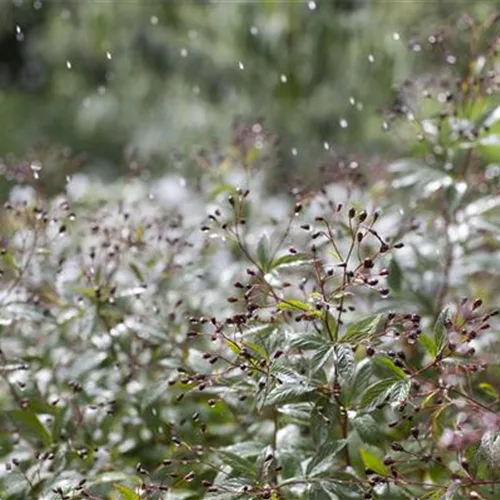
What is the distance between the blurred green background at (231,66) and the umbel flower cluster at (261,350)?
51 centimetres

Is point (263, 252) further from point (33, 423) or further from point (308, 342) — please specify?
point (33, 423)

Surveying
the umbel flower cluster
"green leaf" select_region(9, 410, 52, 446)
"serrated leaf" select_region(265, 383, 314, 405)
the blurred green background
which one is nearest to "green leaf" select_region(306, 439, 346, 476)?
the umbel flower cluster

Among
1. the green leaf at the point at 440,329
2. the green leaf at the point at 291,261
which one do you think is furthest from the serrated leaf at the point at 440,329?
the green leaf at the point at 291,261

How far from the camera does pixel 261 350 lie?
4.09 feet

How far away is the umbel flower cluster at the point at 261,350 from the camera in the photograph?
1.22m

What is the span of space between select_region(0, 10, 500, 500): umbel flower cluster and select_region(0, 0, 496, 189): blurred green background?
0.51 metres

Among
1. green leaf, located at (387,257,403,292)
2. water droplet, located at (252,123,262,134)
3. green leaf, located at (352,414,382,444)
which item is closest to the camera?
green leaf, located at (352,414,382,444)

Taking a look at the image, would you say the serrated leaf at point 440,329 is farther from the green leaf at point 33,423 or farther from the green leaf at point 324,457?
the green leaf at point 33,423

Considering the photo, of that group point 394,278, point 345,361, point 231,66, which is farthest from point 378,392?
point 231,66

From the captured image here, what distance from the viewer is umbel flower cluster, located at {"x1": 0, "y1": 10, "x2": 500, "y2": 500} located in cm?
122

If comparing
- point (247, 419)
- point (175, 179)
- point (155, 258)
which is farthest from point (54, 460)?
point (175, 179)

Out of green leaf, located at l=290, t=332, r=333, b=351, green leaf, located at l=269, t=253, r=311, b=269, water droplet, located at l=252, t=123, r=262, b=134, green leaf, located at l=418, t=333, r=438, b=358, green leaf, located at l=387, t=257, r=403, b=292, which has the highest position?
water droplet, located at l=252, t=123, r=262, b=134

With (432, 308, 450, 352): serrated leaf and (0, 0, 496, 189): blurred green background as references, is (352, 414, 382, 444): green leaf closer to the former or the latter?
(432, 308, 450, 352): serrated leaf

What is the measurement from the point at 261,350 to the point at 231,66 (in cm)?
369
